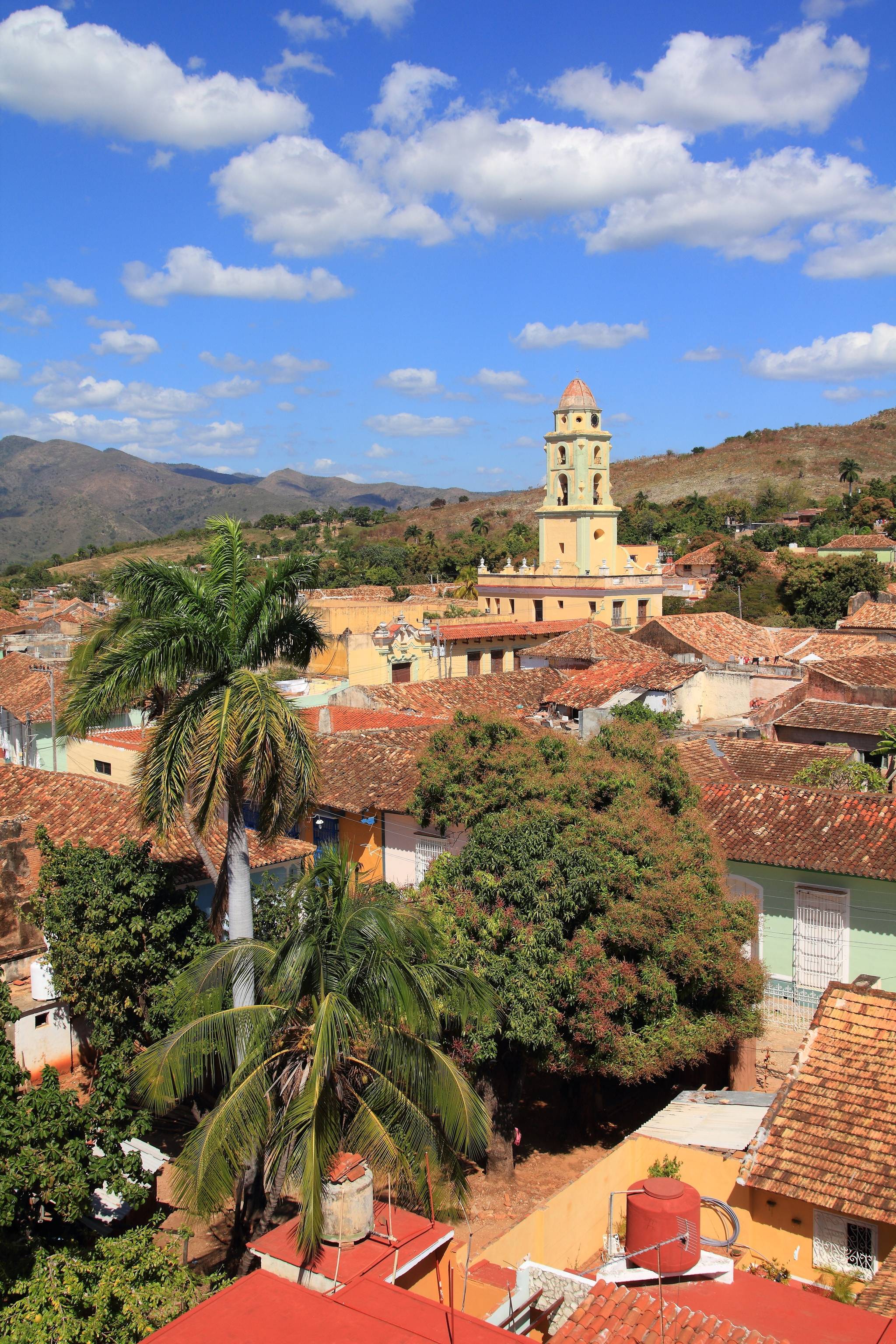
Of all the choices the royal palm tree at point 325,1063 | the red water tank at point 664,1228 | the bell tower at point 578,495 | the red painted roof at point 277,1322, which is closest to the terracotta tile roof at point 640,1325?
the red water tank at point 664,1228

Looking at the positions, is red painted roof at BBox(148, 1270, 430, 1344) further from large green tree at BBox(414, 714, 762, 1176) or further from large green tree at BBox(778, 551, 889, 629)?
large green tree at BBox(778, 551, 889, 629)

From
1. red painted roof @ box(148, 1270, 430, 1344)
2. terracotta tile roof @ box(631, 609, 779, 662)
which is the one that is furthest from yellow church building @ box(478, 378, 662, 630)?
red painted roof @ box(148, 1270, 430, 1344)

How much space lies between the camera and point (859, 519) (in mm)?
77062

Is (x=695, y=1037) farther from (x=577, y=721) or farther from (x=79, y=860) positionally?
(x=577, y=721)

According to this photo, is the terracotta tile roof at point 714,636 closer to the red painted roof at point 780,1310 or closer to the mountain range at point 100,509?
the red painted roof at point 780,1310

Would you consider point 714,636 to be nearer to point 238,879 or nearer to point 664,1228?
point 238,879

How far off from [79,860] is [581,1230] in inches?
250

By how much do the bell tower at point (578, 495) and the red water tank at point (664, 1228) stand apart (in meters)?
37.8

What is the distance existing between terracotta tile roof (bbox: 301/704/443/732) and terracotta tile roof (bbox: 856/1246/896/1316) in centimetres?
1444

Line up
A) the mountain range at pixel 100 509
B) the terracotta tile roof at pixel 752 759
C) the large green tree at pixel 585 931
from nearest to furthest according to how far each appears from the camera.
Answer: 1. the large green tree at pixel 585 931
2. the terracotta tile roof at pixel 752 759
3. the mountain range at pixel 100 509

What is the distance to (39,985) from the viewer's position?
1211cm

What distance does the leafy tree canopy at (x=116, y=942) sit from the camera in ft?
36.2

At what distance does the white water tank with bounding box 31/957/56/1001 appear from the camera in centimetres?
1207

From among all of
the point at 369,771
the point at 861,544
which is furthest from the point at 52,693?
the point at 861,544
